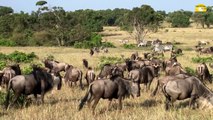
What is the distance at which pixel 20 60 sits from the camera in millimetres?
27766

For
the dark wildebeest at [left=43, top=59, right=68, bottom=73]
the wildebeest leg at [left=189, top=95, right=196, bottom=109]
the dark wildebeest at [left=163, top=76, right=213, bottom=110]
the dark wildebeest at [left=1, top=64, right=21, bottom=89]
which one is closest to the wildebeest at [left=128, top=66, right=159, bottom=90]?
the wildebeest leg at [left=189, top=95, right=196, bottom=109]

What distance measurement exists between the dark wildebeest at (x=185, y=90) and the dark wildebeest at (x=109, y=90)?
1105 millimetres

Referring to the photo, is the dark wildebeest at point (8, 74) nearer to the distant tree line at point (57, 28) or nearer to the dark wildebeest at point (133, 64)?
the dark wildebeest at point (133, 64)

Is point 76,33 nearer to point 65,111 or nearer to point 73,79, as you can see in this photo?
point 73,79

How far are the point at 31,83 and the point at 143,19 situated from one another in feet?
158

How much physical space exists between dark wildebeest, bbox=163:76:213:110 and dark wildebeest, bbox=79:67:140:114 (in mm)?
1105

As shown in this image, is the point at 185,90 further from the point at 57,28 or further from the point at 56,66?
the point at 57,28

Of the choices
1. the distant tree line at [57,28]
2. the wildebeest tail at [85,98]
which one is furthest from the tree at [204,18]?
the wildebeest tail at [85,98]

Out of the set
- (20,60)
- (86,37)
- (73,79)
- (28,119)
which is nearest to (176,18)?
(86,37)

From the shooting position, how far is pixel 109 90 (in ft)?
35.3

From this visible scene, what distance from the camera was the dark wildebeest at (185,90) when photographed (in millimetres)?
10844

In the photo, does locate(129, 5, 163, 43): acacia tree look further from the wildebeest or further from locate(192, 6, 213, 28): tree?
locate(192, 6, 213, 28): tree

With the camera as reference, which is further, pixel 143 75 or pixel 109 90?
pixel 143 75

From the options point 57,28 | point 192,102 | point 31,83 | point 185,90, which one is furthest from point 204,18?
point 31,83
